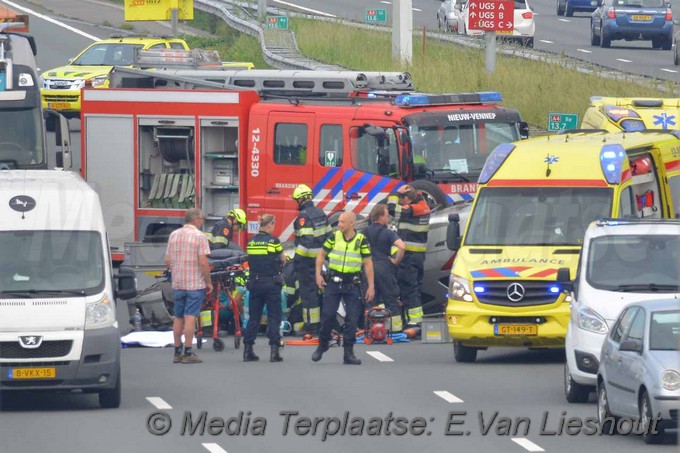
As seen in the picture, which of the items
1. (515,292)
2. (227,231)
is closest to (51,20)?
(227,231)

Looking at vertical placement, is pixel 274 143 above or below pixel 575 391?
above

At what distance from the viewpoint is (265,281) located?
18109 mm

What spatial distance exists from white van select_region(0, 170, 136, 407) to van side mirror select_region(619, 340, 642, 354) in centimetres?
477

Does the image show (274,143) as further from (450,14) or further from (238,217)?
(450,14)

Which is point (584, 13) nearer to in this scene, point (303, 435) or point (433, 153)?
point (433, 153)

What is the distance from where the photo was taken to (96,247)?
15797 mm

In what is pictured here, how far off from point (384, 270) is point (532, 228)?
7.77 ft

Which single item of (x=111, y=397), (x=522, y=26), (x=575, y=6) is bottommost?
(x=111, y=397)

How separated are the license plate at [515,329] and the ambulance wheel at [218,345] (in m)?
3.77

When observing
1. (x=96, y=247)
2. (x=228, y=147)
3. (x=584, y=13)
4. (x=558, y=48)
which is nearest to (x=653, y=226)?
(x=96, y=247)

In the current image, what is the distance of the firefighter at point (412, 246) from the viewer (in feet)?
67.1

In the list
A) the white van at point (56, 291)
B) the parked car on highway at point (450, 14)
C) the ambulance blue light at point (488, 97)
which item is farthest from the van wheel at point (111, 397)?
the parked car on highway at point (450, 14)

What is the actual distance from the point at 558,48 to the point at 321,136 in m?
25.8

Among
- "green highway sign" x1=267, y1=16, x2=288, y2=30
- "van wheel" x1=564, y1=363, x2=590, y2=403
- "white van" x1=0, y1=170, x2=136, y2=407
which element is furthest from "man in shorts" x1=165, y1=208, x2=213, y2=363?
"green highway sign" x1=267, y1=16, x2=288, y2=30
